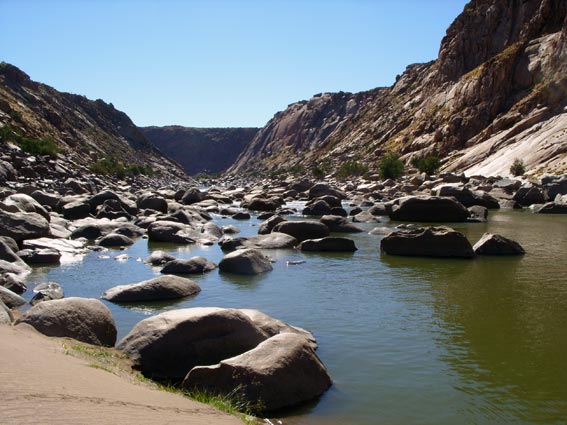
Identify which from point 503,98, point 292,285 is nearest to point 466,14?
point 503,98

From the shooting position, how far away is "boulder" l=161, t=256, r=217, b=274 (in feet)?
58.8

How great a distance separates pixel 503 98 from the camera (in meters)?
86.4

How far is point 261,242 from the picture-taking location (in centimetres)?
2342

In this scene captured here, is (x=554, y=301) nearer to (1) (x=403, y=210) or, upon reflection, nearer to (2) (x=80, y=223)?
(1) (x=403, y=210)

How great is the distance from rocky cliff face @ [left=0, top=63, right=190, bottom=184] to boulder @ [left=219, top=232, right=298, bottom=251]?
110ft

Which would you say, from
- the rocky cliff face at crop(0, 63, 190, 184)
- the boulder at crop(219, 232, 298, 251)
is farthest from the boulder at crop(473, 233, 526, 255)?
the rocky cliff face at crop(0, 63, 190, 184)

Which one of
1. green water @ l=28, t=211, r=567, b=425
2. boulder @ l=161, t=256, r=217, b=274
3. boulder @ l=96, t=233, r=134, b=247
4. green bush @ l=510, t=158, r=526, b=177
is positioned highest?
green bush @ l=510, t=158, r=526, b=177

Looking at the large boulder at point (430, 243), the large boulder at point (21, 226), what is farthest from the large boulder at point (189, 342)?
the large boulder at point (21, 226)

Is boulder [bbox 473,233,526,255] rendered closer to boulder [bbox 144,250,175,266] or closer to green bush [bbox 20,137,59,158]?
boulder [bbox 144,250,175,266]

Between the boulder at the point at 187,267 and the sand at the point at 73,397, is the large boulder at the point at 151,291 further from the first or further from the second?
the sand at the point at 73,397

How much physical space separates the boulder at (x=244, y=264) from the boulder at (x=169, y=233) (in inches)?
301

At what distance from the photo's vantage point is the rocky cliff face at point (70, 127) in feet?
253

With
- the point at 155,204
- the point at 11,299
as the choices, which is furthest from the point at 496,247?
the point at 155,204

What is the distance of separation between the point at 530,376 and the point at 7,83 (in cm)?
12186
